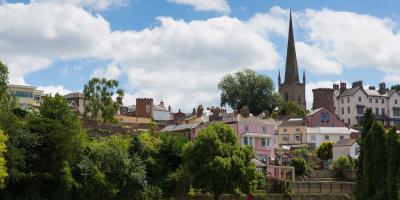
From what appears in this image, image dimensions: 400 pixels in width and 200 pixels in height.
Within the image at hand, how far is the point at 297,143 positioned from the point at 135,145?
5022cm

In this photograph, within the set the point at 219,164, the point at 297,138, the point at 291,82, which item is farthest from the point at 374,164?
the point at 291,82

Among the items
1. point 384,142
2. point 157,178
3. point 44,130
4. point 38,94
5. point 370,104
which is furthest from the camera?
point 370,104

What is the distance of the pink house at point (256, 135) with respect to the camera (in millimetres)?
91500

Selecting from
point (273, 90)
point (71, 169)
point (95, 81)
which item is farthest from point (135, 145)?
point (273, 90)

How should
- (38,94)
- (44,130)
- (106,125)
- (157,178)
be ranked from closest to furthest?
(44,130) → (157,178) → (106,125) → (38,94)

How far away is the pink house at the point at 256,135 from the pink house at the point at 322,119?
27.9 metres

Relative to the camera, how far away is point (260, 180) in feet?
239

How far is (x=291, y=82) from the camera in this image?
183250 millimetres

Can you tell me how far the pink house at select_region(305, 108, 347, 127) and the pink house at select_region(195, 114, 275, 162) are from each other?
1099 inches

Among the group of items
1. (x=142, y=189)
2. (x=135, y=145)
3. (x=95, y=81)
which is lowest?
(x=142, y=189)

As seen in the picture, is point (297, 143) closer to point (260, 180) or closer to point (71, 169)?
point (260, 180)

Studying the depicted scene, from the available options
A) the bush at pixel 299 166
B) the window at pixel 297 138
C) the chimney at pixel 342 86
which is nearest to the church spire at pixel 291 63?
the chimney at pixel 342 86

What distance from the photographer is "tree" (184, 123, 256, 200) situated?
65.9m

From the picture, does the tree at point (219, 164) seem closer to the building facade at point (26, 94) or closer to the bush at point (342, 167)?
the bush at point (342, 167)
